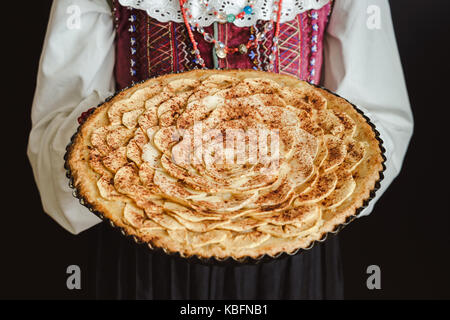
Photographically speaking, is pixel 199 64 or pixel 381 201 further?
pixel 381 201

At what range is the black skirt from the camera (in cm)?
81

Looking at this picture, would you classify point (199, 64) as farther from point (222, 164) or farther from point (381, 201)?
point (381, 201)

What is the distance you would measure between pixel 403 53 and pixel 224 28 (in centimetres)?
63

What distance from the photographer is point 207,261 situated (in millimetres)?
491

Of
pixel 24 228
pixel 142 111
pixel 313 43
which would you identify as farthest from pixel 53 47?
pixel 24 228

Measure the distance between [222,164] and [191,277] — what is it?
0.34 metres

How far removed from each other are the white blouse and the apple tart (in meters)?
0.17

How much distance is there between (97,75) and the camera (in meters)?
0.89

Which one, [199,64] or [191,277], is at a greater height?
[199,64]

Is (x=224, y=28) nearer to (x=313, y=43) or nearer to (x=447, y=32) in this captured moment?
(x=313, y=43)

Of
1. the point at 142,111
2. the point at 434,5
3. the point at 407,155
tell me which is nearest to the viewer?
the point at 142,111

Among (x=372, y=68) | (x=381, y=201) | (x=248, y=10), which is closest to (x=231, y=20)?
(x=248, y=10)

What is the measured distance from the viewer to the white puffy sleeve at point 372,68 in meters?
0.83

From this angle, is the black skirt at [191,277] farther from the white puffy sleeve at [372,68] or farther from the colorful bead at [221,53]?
the colorful bead at [221,53]
